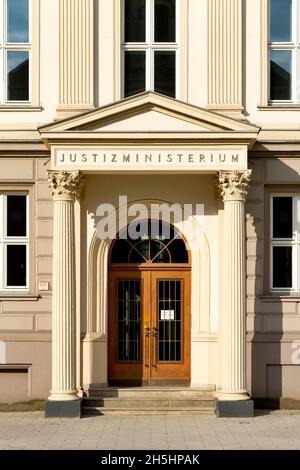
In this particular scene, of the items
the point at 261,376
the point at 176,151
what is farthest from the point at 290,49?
the point at 261,376

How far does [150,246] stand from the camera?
60.2ft

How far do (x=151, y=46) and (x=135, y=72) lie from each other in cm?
54

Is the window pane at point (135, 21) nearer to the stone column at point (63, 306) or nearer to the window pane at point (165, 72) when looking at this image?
the window pane at point (165, 72)

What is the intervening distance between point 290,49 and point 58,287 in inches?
233

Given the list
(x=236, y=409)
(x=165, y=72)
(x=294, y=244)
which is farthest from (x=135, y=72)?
(x=236, y=409)

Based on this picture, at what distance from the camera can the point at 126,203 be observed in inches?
712

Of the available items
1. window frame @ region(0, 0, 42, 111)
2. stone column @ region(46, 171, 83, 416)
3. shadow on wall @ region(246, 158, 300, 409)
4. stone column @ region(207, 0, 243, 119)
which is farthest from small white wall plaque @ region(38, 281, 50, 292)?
stone column @ region(207, 0, 243, 119)

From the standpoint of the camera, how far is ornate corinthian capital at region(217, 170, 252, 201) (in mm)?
16797

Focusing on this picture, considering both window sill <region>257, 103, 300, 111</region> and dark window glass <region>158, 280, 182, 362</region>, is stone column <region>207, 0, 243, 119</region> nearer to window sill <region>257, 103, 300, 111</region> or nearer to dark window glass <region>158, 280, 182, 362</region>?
window sill <region>257, 103, 300, 111</region>

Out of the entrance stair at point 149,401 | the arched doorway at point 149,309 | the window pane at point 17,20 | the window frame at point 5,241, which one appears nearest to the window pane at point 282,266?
the arched doorway at point 149,309

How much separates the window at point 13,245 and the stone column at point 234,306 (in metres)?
3.67

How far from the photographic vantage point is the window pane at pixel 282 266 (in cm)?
1814

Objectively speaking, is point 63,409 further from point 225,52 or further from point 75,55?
point 225,52
